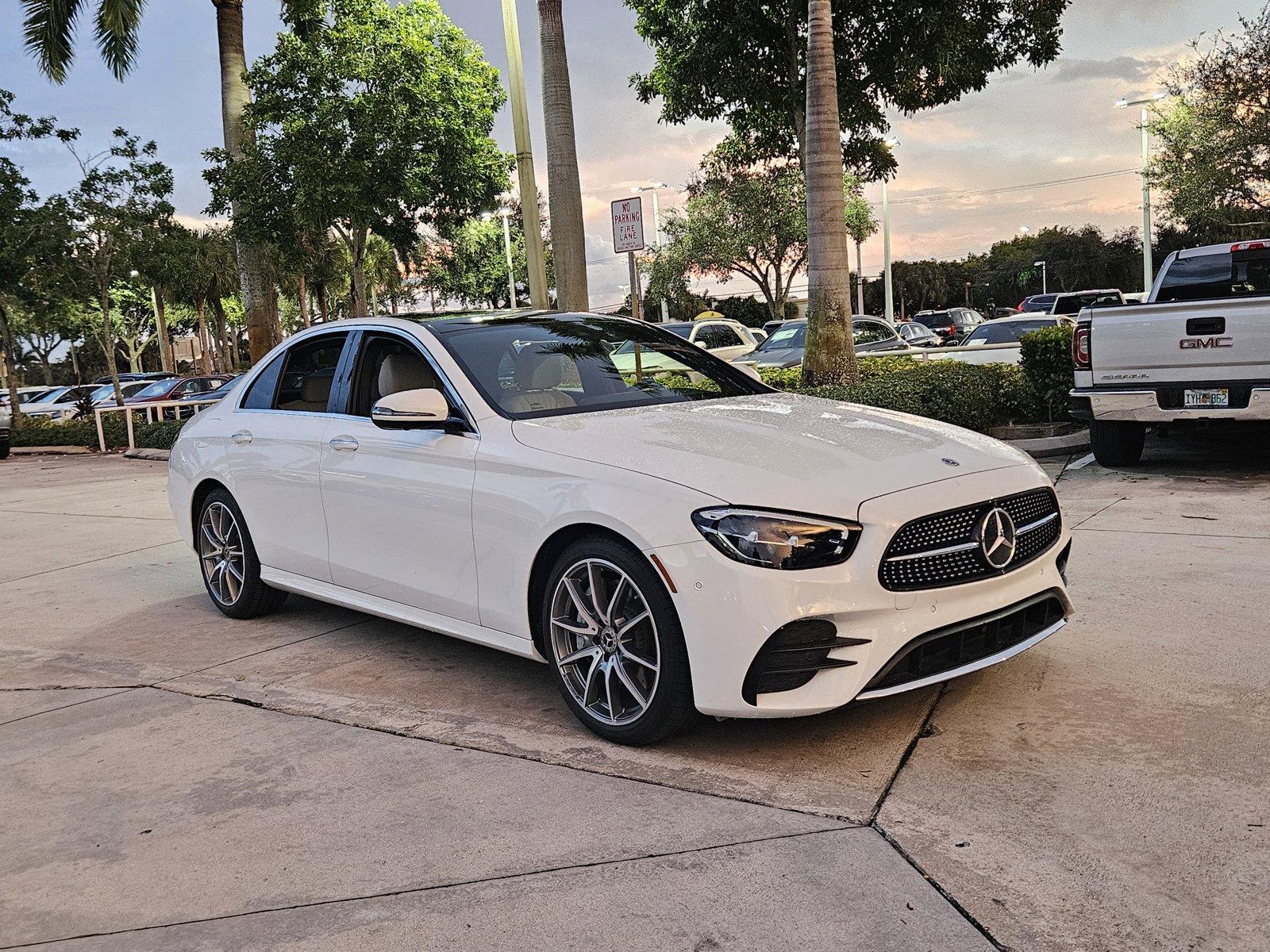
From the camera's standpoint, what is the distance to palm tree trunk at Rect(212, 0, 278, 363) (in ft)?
66.0

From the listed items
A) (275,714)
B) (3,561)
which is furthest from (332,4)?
(275,714)

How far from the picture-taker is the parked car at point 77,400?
102 feet

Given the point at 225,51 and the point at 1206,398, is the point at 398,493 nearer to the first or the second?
the point at 1206,398

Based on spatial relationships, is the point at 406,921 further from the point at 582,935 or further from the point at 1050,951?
the point at 1050,951

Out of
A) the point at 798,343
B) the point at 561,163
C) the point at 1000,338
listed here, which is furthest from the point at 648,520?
the point at 1000,338

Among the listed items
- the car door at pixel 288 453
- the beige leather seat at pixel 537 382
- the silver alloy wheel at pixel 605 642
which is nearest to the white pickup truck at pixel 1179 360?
the beige leather seat at pixel 537 382

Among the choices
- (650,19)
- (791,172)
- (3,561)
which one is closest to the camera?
(3,561)

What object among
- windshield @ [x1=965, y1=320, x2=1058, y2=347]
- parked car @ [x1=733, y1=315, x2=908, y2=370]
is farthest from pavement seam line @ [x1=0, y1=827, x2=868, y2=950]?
windshield @ [x1=965, y1=320, x2=1058, y2=347]

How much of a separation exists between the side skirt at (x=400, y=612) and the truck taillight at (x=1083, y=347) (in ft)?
20.3

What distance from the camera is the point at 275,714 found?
459 cm

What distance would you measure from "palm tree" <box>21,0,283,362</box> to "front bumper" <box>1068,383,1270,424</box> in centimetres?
1492

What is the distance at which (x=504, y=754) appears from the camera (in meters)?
3.99

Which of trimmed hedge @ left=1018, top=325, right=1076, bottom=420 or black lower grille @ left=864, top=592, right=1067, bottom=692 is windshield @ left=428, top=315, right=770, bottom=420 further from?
trimmed hedge @ left=1018, top=325, right=1076, bottom=420

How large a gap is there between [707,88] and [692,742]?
18099 mm
